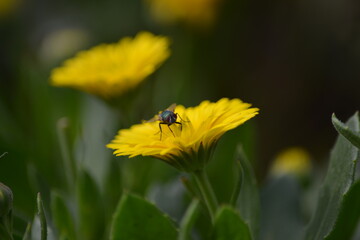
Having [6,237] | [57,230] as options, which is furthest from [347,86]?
[6,237]

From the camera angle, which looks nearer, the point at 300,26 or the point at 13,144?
the point at 13,144

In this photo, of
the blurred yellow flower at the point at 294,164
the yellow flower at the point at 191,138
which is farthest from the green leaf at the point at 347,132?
the blurred yellow flower at the point at 294,164

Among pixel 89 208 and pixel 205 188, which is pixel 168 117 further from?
pixel 89 208

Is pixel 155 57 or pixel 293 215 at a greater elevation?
→ pixel 155 57

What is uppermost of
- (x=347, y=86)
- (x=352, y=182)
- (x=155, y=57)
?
(x=155, y=57)

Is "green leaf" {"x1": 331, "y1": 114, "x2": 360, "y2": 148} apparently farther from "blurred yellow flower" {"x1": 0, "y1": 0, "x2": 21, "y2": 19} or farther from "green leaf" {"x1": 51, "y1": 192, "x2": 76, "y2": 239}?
"blurred yellow flower" {"x1": 0, "y1": 0, "x2": 21, "y2": 19}

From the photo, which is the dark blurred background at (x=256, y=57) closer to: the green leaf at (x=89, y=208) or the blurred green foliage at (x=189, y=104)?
the blurred green foliage at (x=189, y=104)

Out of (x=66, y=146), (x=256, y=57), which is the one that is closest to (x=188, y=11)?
(x=256, y=57)

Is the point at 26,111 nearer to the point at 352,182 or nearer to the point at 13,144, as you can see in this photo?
the point at 13,144
